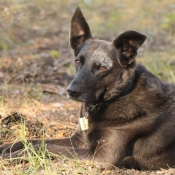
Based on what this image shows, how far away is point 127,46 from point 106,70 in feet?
1.11

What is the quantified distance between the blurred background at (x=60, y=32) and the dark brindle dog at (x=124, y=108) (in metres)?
3.10

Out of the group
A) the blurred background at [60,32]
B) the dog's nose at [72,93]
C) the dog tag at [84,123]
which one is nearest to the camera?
the dog's nose at [72,93]

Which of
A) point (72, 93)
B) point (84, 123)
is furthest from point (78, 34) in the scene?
point (84, 123)

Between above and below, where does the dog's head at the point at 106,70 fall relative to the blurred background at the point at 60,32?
above

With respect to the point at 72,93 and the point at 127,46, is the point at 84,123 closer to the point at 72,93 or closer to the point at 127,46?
the point at 72,93

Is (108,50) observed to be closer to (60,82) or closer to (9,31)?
(60,82)

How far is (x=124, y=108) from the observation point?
4.32 m

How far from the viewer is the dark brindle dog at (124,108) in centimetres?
424

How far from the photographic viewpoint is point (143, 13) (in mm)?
13234

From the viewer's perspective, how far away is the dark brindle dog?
167 inches

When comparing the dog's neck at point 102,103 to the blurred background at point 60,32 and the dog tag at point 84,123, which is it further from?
the blurred background at point 60,32

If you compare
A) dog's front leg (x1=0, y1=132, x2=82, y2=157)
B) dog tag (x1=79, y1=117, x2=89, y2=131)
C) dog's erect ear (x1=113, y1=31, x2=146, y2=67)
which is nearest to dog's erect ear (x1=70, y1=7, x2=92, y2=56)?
dog's erect ear (x1=113, y1=31, x2=146, y2=67)

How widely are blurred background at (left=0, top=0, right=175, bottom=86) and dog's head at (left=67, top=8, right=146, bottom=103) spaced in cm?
318

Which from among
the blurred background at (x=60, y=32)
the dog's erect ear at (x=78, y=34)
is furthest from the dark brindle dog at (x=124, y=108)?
the blurred background at (x=60, y=32)
